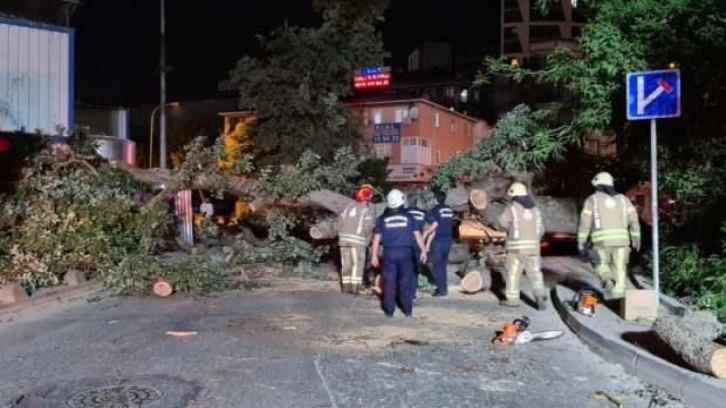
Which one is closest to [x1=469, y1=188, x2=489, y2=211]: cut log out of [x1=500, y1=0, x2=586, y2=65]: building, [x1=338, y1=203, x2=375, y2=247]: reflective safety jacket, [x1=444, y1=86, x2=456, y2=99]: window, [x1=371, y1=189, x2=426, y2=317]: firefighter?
[x1=338, y1=203, x2=375, y2=247]: reflective safety jacket

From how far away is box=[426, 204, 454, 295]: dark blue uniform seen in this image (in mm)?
12617

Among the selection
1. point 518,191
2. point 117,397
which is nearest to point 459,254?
point 518,191

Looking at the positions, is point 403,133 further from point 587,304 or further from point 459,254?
point 587,304

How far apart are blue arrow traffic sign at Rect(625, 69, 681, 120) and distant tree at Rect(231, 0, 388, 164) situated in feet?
65.2

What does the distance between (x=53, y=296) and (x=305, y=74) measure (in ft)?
58.7

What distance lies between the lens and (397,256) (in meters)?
10.1

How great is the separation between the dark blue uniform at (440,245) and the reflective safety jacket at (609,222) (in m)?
2.72

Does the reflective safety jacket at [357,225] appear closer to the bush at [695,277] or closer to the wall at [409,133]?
A: the bush at [695,277]

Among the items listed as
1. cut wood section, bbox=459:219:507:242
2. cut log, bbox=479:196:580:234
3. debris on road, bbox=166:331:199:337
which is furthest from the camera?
cut wood section, bbox=459:219:507:242

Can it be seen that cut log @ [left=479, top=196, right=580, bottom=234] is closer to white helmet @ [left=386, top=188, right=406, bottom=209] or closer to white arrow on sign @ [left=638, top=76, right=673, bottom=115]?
white helmet @ [left=386, top=188, right=406, bottom=209]

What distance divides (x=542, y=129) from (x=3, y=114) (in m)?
9.23

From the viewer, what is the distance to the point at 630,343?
758 cm

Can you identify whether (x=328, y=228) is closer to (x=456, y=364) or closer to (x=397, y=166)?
(x=456, y=364)

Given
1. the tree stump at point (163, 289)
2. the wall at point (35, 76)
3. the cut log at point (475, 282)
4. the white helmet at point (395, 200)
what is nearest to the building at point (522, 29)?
the wall at point (35, 76)
